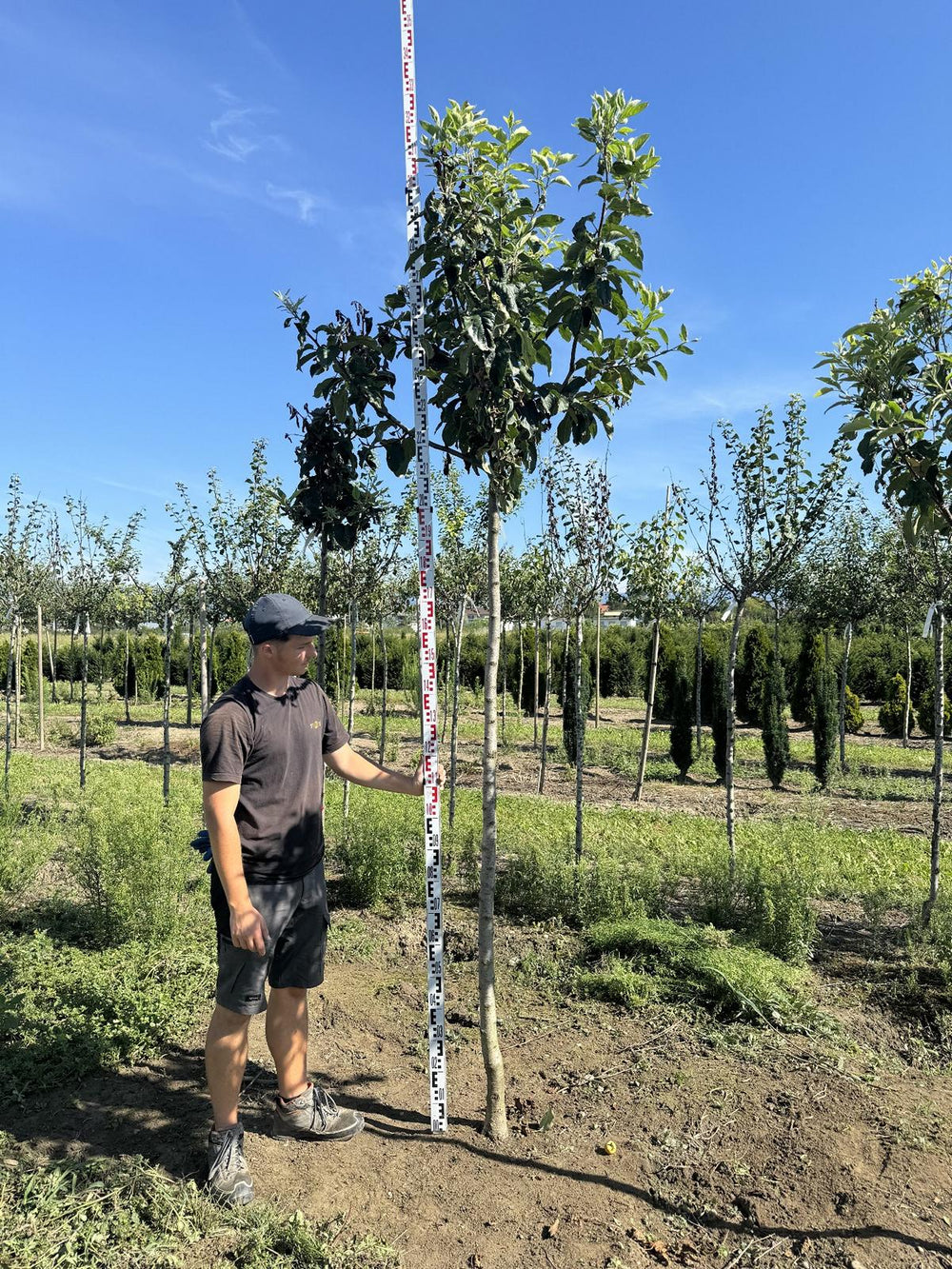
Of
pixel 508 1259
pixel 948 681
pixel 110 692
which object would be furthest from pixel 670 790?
pixel 110 692

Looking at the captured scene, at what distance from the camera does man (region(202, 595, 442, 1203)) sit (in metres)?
2.67

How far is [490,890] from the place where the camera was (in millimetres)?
3166

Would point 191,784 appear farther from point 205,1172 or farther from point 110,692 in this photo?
point 110,692

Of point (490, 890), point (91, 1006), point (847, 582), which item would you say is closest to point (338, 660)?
point (847, 582)

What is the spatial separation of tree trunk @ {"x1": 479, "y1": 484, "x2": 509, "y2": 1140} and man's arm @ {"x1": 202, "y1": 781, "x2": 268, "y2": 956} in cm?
88

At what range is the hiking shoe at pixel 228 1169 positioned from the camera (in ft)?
8.66

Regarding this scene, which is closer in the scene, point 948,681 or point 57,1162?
point 57,1162

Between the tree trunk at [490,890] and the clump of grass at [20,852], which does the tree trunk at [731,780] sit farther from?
the clump of grass at [20,852]

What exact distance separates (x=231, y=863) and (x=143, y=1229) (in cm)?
111

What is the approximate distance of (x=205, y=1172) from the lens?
9.13ft

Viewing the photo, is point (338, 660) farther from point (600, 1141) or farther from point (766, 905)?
point (600, 1141)

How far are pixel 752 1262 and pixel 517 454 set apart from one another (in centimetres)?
287

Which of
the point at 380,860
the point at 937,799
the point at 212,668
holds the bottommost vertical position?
the point at 380,860

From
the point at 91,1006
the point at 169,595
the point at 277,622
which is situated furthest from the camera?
the point at 169,595
